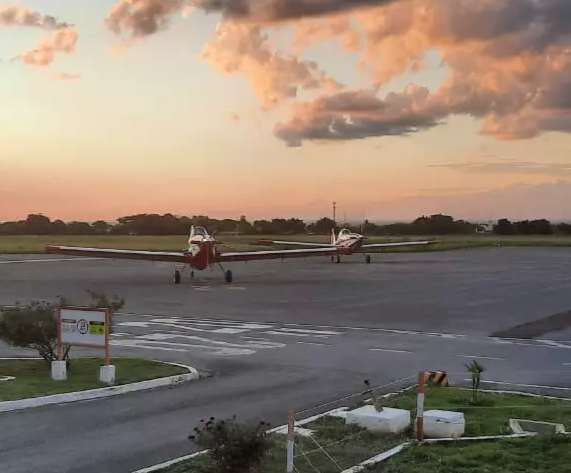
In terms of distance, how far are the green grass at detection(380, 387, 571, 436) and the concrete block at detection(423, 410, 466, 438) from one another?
0.35m

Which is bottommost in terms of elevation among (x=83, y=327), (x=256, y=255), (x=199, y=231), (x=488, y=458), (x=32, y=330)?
(x=488, y=458)

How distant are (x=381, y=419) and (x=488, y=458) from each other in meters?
1.84

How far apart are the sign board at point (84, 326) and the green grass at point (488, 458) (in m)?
7.35

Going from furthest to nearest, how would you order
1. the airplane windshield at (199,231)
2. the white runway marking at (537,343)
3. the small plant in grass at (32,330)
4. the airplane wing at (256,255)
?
the airplane wing at (256,255)
the airplane windshield at (199,231)
the white runway marking at (537,343)
the small plant in grass at (32,330)

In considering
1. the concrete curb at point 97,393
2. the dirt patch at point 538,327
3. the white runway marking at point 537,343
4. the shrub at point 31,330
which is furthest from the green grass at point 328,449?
the dirt patch at point 538,327

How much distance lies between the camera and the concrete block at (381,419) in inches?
416

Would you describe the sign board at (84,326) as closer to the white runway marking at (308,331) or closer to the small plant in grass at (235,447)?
the small plant in grass at (235,447)

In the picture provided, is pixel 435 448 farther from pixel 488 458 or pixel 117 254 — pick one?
pixel 117 254

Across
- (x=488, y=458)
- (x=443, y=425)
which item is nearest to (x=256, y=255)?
(x=443, y=425)

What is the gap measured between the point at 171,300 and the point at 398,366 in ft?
58.0

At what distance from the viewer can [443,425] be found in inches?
407

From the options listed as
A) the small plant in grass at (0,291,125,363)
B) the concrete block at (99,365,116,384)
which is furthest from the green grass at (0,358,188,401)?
the small plant in grass at (0,291,125,363)

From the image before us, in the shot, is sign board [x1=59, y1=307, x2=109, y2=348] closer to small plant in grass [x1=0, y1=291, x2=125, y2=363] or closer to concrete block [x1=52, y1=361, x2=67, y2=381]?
small plant in grass [x1=0, y1=291, x2=125, y2=363]

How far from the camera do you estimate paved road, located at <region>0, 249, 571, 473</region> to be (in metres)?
10.4
